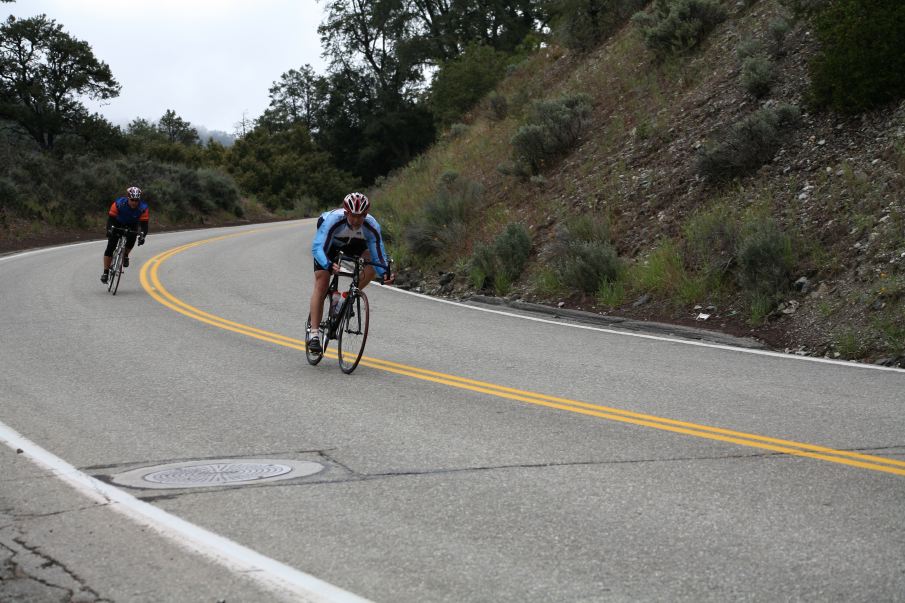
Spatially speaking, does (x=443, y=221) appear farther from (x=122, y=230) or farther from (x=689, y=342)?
(x=689, y=342)

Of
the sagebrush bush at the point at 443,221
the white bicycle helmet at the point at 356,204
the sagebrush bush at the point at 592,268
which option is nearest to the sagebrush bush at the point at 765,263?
the sagebrush bush at the point at 592,268

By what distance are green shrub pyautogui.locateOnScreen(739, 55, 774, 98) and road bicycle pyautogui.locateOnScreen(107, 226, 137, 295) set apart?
1161cm

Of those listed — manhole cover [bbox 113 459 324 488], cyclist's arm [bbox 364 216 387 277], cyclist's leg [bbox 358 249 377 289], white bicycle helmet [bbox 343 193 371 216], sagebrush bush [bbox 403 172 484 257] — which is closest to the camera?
manhole cover [bbox 113 459 324 488]

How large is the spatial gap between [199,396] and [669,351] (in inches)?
214

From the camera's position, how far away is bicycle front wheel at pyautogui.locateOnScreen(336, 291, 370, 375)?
34.1ft

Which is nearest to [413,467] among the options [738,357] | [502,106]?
[738,357]

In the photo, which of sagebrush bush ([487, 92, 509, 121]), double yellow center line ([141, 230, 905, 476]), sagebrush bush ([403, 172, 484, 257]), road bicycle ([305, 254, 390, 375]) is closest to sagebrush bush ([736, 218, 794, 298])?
double yellow center line ([141, 230, 905, 476])

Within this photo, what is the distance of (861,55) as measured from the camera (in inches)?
604

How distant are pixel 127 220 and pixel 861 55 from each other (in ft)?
42.0

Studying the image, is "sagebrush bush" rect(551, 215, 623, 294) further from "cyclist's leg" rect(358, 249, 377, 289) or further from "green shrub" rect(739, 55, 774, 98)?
"cyclist's leg" rect(358, 249, 377, 289)

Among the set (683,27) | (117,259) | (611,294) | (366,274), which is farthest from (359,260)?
(683,27)

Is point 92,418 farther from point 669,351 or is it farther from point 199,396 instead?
point 669,351

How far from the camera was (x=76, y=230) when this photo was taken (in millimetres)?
34969

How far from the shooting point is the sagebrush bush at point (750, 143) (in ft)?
53.7
